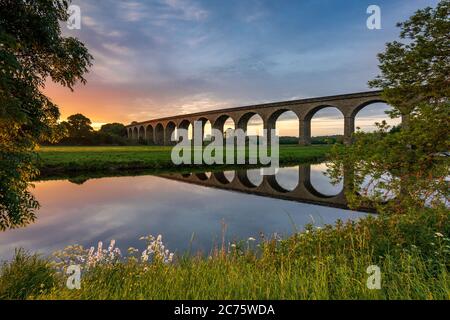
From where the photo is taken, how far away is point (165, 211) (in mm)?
12125

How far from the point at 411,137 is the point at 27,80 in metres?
7.47

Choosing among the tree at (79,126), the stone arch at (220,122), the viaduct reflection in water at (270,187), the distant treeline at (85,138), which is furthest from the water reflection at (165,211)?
the tree at (79,126)

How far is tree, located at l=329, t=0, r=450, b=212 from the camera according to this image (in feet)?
18.6

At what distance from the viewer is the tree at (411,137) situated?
5680 millimetres

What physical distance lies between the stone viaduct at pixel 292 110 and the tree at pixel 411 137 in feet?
57.2

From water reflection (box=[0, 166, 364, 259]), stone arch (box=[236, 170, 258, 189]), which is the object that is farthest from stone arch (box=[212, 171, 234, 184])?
stone arch (box=[236, 170, 258, 189])

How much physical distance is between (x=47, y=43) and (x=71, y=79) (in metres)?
0.74

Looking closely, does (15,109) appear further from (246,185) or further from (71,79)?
(246,185)

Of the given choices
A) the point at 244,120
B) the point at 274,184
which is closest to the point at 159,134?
the point at 244,120

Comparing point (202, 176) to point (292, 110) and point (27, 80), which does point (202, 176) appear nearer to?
point (27, 80)

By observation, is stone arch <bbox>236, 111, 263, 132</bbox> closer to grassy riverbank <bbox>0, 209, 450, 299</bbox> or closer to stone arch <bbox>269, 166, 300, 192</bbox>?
stone arch <bbox>269, 166, 300, 192</bbox>

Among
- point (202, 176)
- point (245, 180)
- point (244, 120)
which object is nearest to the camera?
point (245, 180)

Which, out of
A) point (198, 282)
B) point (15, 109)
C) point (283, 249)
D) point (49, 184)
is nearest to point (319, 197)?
point (283, 249)

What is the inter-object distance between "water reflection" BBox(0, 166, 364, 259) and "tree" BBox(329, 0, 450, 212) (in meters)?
2.43
